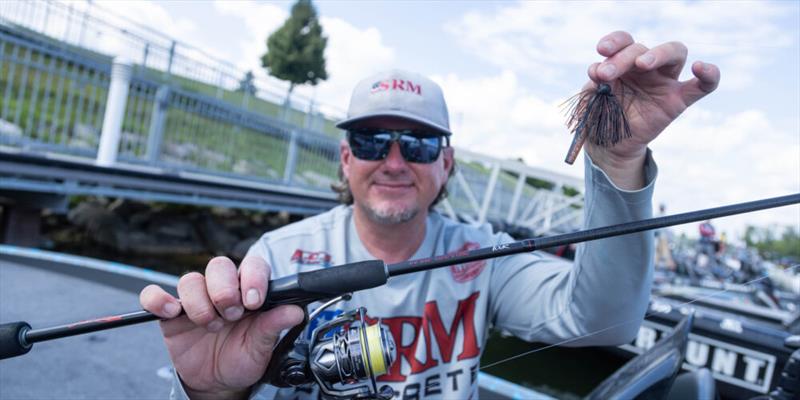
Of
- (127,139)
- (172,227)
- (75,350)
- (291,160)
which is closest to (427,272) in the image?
(75,350)

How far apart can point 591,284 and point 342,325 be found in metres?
0.69

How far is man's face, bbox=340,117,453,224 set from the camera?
1686 millimetres

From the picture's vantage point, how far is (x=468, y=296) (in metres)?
1.68

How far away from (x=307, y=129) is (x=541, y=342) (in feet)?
28.2

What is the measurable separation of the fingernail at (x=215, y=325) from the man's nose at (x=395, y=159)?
0.89 metres

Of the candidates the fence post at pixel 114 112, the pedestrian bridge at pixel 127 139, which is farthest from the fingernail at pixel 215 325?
the fence post at pixel 114 112

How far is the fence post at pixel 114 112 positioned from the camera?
5.70 meters

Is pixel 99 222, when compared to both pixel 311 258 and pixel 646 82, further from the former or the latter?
pixel 646 82

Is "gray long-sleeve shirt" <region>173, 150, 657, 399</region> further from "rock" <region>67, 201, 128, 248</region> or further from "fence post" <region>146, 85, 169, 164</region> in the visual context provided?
"rock" <region>67, 201, 128, 248</region>

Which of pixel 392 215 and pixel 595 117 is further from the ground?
pixel 595 117

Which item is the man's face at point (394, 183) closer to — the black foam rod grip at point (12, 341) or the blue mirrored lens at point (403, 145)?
the blue mirrored lens at point (403, 145)

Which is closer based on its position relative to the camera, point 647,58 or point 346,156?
point 647,58

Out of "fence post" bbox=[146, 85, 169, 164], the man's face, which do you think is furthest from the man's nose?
"fence post" bbox=[146, 85, 169, 164]

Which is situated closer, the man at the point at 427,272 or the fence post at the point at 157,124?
the man at the point at 427,272
